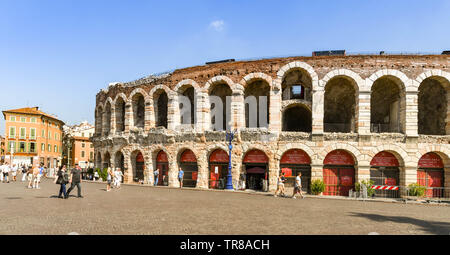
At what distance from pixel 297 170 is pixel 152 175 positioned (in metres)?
12.4

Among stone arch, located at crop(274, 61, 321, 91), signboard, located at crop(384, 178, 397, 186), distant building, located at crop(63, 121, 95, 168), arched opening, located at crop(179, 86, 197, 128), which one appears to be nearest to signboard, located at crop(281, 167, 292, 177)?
stone arch, located at crop(274, 61, 321, 91)

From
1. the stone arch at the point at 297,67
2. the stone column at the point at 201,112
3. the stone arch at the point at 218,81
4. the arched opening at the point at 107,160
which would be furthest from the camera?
the arched opening at the point at 107,160

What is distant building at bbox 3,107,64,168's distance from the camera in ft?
161

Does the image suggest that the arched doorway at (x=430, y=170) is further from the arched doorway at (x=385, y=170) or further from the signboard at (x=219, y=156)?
the signboard at (x=219, y=156)

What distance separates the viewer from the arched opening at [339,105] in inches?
926

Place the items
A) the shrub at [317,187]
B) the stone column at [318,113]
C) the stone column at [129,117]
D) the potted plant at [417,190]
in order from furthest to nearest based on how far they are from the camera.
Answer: the stone column at [129,117]
the stone column at [318,113]
the shrub at [317,187]
the potted plant at [417,190]

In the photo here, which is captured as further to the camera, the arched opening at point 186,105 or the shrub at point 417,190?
the arched opening at point 186,105

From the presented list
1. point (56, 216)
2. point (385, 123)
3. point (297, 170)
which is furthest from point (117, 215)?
point (385, 123)

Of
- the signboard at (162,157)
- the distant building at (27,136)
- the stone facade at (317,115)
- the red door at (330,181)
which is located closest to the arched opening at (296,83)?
the stone facade at (317,115)

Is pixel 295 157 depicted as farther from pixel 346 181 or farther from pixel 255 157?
pixel 346 181

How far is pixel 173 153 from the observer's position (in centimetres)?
2488

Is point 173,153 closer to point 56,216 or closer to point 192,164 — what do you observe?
point 192,164

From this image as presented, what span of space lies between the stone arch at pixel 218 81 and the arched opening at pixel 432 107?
14.3 metres
